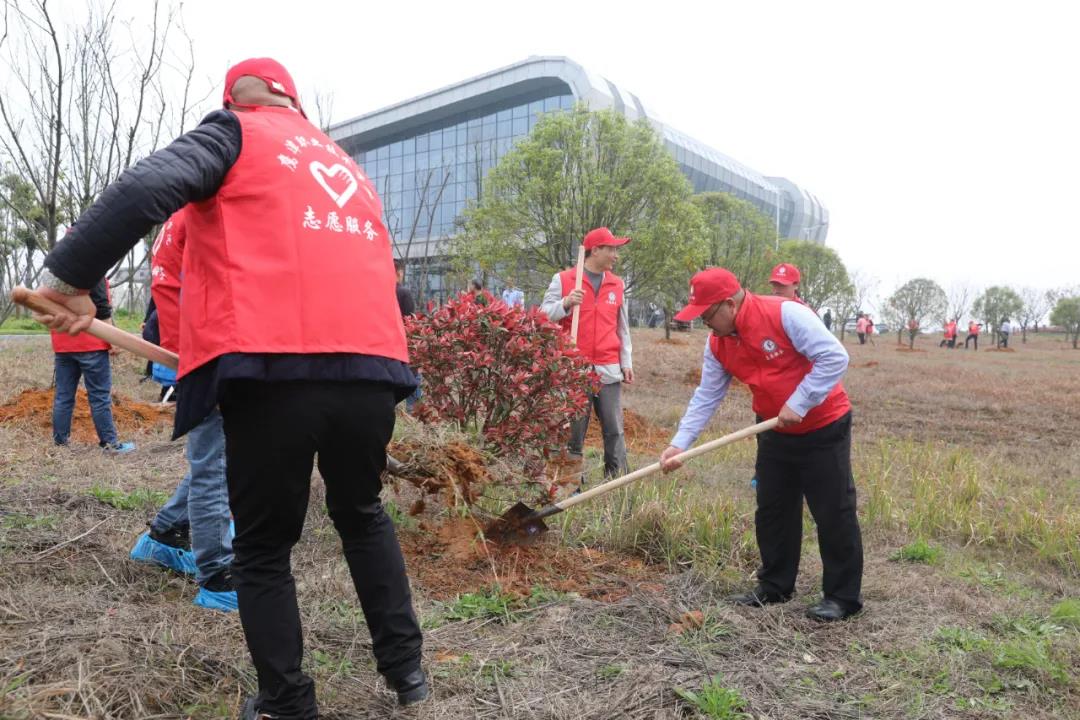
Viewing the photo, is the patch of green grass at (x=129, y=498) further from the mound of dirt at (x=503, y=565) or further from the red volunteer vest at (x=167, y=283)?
the red volunteer vest at (x=167, y=283)

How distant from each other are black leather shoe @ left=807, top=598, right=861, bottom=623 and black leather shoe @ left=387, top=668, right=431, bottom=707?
1720mm

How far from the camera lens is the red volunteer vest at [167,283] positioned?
2.58 metres

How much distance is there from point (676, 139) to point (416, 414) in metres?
42.7

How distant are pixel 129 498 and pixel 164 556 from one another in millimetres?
1066

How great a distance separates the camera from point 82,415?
6.98m

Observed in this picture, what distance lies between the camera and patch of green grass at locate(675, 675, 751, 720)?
222cm

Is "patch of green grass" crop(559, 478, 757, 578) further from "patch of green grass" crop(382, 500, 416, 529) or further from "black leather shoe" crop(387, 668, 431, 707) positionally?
"black leather shoe" crop(387, 668, 431, 707)

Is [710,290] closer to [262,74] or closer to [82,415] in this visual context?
[262,74]

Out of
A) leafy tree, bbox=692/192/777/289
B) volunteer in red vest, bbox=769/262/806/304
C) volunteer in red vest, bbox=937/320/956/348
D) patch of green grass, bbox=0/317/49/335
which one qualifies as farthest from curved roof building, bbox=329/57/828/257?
volunteer in red vest, bbox=769/262/806/304

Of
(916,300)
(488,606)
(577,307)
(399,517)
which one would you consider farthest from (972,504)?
(916,300)

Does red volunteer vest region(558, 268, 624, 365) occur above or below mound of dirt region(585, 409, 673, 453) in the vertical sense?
above

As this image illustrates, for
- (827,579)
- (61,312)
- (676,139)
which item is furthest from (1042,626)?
(676,139)

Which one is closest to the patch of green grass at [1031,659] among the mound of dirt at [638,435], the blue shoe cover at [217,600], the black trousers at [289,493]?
the black trousers at [289,493]

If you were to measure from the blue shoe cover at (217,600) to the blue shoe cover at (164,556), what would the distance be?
0.38 metres
